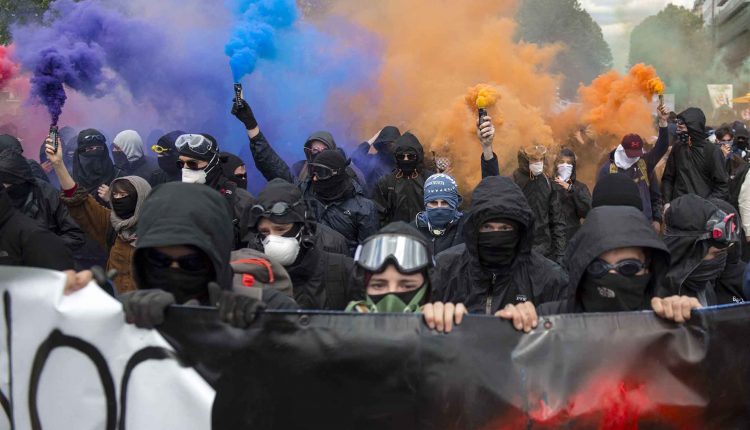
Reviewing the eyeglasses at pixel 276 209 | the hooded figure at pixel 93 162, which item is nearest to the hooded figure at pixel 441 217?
the eyeglasses at pixel 276 209

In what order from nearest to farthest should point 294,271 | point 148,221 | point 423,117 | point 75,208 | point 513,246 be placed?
point 148,221
point 513,246
point 294,271
point 75,208
point 423,117

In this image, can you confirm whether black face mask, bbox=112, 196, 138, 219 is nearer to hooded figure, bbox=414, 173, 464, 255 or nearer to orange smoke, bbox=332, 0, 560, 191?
hooded figure, bbox=414, 173, 464, 255

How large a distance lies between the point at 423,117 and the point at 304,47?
1698mm

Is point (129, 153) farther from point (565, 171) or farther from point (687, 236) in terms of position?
point (687, 236)

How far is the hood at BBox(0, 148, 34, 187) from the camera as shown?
5348 millimetres

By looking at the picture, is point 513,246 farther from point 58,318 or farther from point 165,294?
point 58,318

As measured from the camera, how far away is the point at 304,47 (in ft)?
33.3

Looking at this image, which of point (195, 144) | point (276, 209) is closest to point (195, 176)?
point (195, 144)

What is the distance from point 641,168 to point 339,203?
364 centimetres

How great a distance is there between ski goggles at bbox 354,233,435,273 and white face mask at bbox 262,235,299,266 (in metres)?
1.04

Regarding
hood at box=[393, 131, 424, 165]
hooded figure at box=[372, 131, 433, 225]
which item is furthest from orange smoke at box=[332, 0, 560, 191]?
hooded figure at box=[372, 131, 433, 225]

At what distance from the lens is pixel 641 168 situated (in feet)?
27.7

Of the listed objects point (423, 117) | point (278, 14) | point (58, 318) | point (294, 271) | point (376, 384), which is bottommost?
point (376, 384)

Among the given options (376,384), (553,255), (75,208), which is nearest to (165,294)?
(376,384)
